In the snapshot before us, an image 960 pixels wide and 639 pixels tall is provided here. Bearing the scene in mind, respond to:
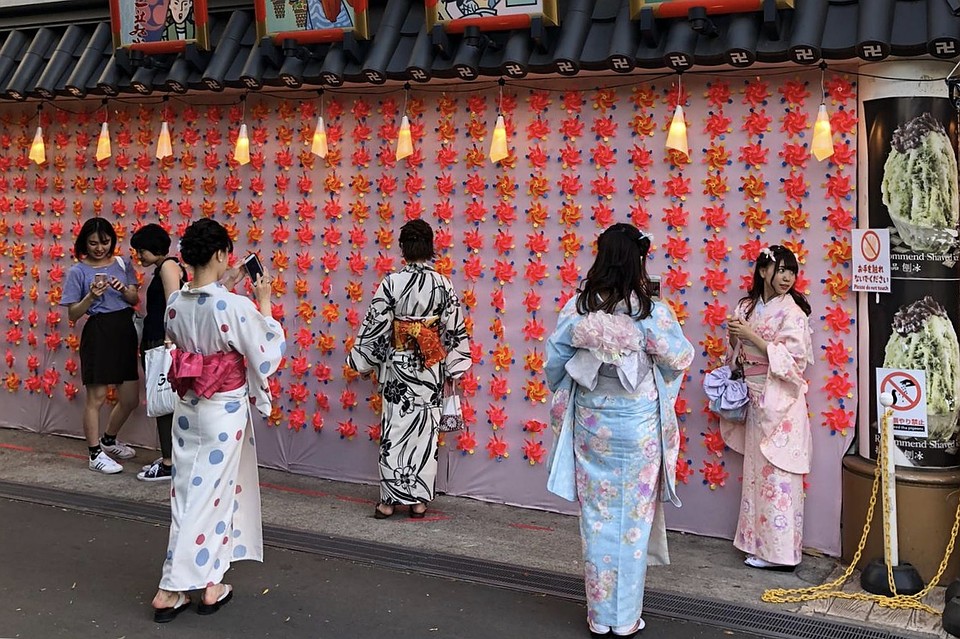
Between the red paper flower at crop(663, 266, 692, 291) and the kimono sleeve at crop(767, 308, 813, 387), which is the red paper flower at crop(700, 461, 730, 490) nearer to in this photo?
the kimono sleeve at crop(767, 308, 813, 387)

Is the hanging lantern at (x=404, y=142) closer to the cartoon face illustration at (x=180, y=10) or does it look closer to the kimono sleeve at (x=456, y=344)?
the kimono sleeve at (x=456, y=344)

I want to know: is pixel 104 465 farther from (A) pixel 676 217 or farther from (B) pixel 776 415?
(B) pixel 776 415

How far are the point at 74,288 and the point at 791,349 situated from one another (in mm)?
5680

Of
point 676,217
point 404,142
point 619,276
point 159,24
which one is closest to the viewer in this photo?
point 619,276

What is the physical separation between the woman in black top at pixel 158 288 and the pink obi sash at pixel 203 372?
7.99 feet

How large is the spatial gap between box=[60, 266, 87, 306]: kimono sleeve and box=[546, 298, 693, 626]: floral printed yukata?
4829 millimetres

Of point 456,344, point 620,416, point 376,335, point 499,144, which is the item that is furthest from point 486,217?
point 620,416

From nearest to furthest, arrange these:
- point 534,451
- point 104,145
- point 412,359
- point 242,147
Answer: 1. point 412,359
2. point 534,451
3. point 242,147
4. point 104,145

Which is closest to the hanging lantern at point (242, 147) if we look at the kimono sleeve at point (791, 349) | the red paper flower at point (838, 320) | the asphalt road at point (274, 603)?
the asphalt road at point (274, 603)

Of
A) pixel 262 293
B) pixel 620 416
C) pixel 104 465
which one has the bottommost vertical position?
pixel 104 465

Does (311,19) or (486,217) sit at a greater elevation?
(311,19)

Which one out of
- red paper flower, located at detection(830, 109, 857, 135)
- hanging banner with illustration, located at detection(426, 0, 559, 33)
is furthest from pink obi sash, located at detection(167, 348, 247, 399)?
red paper flower, located at detection(830, 109, 857, 135)

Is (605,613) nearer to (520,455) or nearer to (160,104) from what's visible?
(520,455)

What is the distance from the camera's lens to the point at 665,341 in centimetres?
492
